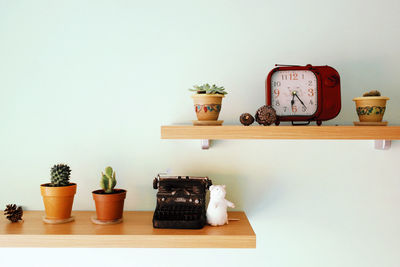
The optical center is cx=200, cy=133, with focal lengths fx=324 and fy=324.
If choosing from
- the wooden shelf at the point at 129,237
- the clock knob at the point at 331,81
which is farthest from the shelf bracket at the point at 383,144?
the wooden shelf at the point at 129,237

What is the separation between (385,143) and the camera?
124cm

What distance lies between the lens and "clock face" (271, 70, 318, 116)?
115cm

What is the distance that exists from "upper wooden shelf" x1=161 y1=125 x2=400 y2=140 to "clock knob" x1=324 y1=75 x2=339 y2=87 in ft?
0.62

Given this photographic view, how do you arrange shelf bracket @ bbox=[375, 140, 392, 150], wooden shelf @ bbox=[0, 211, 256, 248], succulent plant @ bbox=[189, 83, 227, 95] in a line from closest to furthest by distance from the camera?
wooden shelf @ bbox=[0, 211, 256, 248] < succulent plant @ bbox=[189, 83, 227, 95] < shelf bracket @ bbox=[375, 140, 392, 150]

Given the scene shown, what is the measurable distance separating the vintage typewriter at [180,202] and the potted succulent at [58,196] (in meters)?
0.31

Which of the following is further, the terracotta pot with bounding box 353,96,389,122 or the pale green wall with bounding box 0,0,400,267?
the pale green wall with bounding box 0,0,400,267

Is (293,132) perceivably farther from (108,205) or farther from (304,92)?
(108,205)

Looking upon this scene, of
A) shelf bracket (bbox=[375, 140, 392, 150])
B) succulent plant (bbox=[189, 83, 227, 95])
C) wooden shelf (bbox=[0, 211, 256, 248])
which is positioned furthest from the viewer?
shelf bracket (bbox=[375, 140, 392, 150])

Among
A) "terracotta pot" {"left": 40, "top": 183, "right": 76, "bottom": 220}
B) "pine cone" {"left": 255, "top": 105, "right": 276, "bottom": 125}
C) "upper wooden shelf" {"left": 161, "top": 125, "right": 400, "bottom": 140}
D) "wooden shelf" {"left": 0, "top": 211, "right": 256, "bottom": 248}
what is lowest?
"wooden shelf" {"left": 0, "top": 211, "right": 256, "bottom": 248}

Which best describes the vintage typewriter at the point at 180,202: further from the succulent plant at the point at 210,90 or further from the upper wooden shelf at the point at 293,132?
the succulent plant at the point at 210,90

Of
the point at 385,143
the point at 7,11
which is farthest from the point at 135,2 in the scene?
the point at 385,143

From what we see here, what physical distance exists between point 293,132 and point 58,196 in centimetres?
82

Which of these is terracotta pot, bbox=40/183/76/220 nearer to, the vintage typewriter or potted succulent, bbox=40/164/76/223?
potted succulent, bbox=40/164/76/223

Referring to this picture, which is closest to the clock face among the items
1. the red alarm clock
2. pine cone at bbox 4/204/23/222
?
the red alarm clock
